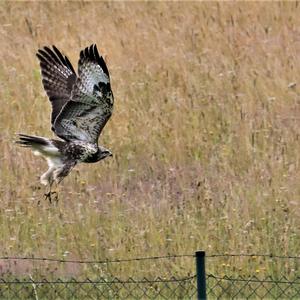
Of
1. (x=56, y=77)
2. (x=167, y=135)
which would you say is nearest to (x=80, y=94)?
(x=56, y=77)

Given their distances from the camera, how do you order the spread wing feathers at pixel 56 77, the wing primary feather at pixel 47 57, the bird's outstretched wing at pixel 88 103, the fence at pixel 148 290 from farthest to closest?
1. the wing primary feather at pixel 47 57
2. the spread wing feathers at pixel 56 77
3. the bird's outstretched wing at pixel 88 103
4. the fence at pixel 148 290

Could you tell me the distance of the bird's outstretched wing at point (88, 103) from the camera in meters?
9.89

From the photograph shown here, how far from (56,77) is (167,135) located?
2.10 m

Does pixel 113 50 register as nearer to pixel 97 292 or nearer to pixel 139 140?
pixel 139 140

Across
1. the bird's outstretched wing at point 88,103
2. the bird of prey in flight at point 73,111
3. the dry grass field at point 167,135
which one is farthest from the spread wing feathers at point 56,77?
the dry grass field at point 167,135

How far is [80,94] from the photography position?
Answer: 1009 cm

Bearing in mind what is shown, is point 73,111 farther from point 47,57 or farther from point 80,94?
point 47,57

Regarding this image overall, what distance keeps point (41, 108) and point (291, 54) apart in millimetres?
2908

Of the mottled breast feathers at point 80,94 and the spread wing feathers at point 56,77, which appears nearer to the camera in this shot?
the mottled breast feathers at point 80,94

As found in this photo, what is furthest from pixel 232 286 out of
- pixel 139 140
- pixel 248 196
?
pixel 139 140

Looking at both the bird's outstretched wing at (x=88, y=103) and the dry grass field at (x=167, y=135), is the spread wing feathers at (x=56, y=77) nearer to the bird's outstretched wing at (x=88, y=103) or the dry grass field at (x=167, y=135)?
the bird's outstretched wing at (x=88, y=103)

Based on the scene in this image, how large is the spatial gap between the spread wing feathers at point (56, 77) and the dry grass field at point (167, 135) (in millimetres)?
940

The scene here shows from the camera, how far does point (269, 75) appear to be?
13484 millimetres

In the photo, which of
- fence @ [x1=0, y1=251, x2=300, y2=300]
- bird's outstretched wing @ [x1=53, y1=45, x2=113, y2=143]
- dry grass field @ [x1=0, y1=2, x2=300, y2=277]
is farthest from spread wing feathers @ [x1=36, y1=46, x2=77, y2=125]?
fence @ [x1=0, y1=251, x2=300, y2=300]
